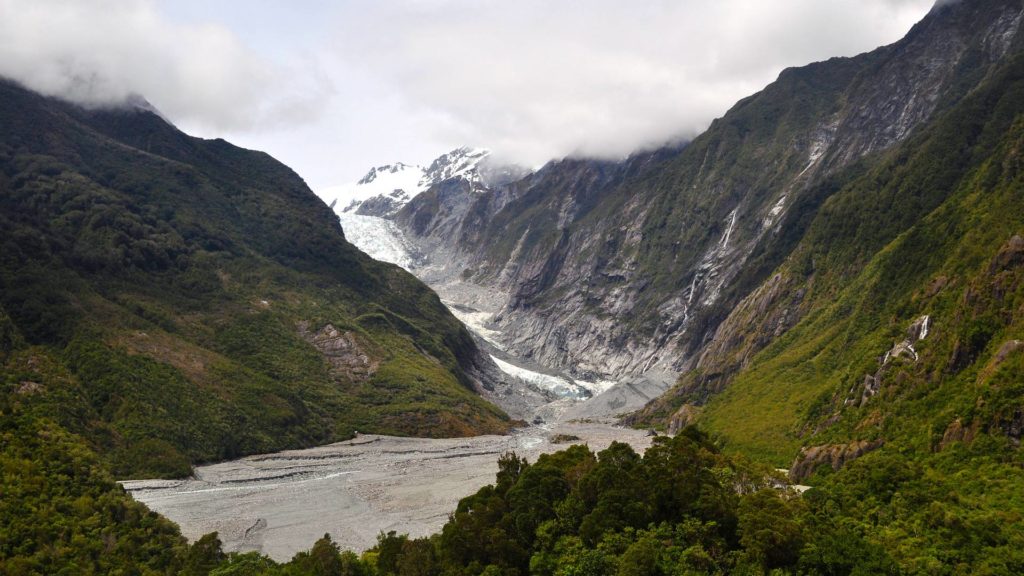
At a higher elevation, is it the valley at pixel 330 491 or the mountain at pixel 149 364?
the mountain at pixel 149 364

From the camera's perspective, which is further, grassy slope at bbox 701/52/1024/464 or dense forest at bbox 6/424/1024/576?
grassy slope at bbox 701/52/1024/464

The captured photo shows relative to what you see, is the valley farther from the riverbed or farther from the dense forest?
the dense forest

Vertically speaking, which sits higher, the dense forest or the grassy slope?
the grassy slope

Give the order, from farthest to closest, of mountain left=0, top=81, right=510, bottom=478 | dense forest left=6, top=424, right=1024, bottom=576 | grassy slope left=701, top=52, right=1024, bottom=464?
mountain left=0, top=81, right=510, bottom=478
grassy slope left=701, top=52, right=1024, bottom=464
dense forest left=6, top=424, right=1024, bottom=576

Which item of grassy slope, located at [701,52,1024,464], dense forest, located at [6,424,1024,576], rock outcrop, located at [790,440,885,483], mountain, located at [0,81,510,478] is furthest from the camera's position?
mountain, located at [0,81,510,478]

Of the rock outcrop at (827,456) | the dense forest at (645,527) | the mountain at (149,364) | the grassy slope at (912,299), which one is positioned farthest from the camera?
the mountain at (149,364)

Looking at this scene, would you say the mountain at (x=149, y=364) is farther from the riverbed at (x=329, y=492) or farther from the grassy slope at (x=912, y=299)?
the grassy slope at (x=912, y=299)

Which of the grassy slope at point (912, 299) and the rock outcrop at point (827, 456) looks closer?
the grassy slope at point (912, 299)

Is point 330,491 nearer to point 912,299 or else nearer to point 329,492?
point 329,492

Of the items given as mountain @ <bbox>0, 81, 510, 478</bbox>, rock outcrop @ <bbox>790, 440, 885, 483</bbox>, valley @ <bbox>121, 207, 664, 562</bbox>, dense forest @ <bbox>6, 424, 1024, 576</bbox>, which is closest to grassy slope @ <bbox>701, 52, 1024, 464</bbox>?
rock outcrop @ <bbox>790, 440, 885, 483</bbox>

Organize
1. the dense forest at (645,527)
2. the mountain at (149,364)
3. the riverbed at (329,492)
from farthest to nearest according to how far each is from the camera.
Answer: the mountain at (149,364), the riverbed at (329,492), the dense forest at (645,527)

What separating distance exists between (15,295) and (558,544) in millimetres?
128577

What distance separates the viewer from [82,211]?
7618 inches

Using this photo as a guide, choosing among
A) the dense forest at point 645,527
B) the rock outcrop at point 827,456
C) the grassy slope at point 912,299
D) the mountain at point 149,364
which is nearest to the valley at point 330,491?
the mountain at point 149,364
